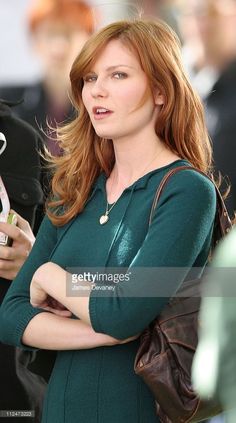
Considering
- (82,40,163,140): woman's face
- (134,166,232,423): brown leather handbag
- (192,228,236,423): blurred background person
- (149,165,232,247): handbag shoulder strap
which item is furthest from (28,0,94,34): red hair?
(134,166,232,423): brown leather handbag

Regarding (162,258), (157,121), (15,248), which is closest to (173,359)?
(162,258)

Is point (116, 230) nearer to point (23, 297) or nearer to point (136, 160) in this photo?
point (136, 160)

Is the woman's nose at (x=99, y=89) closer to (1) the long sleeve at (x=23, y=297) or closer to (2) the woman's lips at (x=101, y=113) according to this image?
(2) the woman's lips at (x=101, y=113)

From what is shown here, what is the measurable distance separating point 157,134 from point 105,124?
0.14 meters

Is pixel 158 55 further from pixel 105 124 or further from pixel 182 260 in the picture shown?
pixel 182 260

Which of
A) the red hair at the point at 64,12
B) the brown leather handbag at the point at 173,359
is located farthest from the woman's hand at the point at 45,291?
the red hair at the point at 64,12

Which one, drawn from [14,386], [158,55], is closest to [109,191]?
[158,55]

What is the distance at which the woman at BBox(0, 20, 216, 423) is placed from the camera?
2486 millimetres

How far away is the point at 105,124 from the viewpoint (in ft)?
8.82

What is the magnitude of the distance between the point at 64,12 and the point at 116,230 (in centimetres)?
92

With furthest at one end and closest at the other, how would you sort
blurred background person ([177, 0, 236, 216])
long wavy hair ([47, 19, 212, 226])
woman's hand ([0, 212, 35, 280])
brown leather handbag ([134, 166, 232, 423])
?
1. woman's hand ([0, 212, 35, 280])
2. blurred background person ([177, 0, 236, 216])
3. long wavy hair ([47, 19, 212, 226])
4. brown leather handbag ([134, 166, 232, 423])

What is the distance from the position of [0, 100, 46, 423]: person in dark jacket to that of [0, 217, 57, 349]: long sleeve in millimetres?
363

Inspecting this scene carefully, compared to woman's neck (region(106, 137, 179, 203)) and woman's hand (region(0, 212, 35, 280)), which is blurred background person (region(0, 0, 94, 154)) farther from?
woman's neck (region(106, 137, 179, 203))

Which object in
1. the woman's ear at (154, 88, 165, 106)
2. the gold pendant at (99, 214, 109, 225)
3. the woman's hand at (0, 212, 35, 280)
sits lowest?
the woman's hand at (0, 212, 35, 280)
